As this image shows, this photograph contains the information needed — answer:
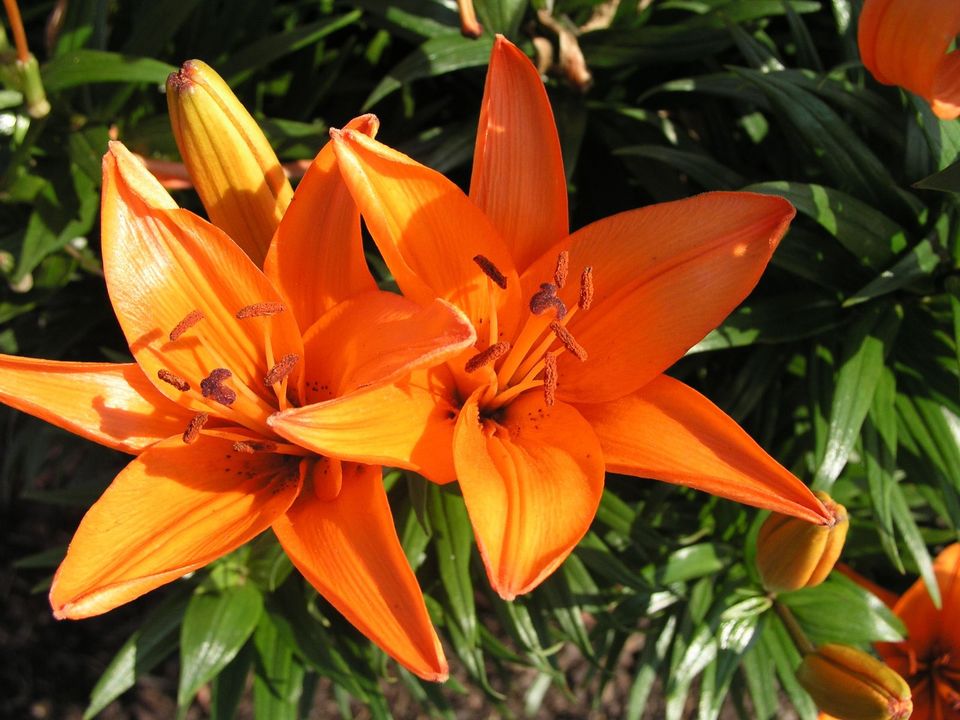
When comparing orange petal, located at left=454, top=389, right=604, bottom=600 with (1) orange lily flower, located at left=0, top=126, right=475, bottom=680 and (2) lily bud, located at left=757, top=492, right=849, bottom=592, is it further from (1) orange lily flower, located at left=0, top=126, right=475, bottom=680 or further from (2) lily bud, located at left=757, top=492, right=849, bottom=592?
(2) lily bud, located at left=757, top=492, right=849, bottom=592

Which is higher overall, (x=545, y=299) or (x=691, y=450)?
(x=545, y=299)

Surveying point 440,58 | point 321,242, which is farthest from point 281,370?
point 440,58

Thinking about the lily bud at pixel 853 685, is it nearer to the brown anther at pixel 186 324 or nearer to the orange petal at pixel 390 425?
the orange petal at pixel 390 425

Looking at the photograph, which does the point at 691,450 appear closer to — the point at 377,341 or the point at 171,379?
the point at 377,341

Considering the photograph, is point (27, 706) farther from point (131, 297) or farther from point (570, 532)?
point (570, 532)

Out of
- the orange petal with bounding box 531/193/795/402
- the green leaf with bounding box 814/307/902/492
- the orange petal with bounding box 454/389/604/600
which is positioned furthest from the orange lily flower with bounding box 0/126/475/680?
the green leaf with bounding box 814/307/902/492
